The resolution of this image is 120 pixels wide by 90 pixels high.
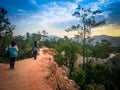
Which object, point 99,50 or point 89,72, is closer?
point 89,72

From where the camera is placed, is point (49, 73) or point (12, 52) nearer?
point (49, 73)

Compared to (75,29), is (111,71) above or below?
below

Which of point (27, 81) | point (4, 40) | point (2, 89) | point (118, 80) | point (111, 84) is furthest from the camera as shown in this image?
point (4, 40)

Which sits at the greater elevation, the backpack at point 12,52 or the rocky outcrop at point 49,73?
the backpack at point 12,52

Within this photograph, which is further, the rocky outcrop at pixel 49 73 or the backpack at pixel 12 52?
the backpack at pixel 12 52

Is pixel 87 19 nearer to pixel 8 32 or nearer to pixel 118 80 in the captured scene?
pixel 118 80

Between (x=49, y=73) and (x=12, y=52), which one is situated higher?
(x=12, y=52)

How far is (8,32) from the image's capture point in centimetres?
5172

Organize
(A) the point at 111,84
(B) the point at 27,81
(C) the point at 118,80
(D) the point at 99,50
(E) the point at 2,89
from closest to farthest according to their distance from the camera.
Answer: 1. (E) the point at 2,89
2. (B) the point at 27,81
3. (A) the point at 111,84
4. (C) the point at 118,80
5. (D) the point at 99,50

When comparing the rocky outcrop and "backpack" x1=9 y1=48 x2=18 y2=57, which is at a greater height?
"backpack" x1=9 y1=48 x2=18 y2=57

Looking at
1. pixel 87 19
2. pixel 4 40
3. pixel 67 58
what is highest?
pixel 87 19

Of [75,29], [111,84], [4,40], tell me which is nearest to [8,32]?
[4,40]

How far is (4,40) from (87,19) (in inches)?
960

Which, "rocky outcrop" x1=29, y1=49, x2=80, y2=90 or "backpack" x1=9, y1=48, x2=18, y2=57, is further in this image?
"backpack" x1=9, y1=48, x2=18, y2=57
